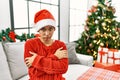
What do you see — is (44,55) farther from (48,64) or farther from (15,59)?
(15,59)

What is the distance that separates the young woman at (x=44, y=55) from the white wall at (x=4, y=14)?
108 centimetres

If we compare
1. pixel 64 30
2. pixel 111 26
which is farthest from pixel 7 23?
pixel 111 26

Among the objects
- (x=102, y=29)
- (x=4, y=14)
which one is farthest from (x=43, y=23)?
(x=102, y=29)

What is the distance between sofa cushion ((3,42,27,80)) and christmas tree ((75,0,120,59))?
2118 millimetres

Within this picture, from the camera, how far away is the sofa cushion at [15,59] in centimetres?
179

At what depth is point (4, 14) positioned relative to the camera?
212 centimetres

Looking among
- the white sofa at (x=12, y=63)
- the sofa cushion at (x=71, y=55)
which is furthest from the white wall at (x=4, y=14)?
the sofa cushion at (x=71, y=55)

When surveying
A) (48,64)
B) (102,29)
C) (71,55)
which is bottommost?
(71,55)

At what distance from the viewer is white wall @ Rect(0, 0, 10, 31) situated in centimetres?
208

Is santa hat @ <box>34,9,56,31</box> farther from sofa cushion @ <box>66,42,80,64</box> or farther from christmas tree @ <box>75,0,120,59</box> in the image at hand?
christmas tree @ <box>75,0,120,59</box>

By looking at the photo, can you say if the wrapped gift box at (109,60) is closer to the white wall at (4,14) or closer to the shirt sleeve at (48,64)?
the white wall at (4,14)

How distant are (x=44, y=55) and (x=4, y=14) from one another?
1243 mm

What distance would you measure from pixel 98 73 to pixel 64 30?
1.85m

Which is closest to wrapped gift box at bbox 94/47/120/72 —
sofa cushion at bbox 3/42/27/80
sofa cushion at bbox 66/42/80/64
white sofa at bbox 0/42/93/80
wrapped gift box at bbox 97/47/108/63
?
wrapped gift box at bbox 97/47/108/63
